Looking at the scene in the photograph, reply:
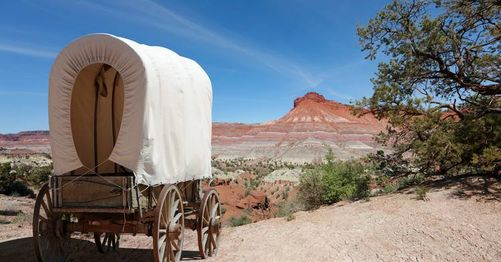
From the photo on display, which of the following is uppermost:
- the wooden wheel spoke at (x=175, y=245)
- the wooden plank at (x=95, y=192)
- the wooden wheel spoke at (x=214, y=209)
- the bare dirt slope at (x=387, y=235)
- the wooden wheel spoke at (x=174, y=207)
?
the wooden plank at (x=95, y=192)

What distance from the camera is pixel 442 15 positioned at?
35.7 ft

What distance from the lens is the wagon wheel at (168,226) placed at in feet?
17.2

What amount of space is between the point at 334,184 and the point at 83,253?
7.83 metres

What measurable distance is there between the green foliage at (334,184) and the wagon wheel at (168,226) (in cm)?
745

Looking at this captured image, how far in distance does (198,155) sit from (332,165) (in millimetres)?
7790

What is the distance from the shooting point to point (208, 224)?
724cm

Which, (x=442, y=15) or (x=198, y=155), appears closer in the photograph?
(x=198, y=155)

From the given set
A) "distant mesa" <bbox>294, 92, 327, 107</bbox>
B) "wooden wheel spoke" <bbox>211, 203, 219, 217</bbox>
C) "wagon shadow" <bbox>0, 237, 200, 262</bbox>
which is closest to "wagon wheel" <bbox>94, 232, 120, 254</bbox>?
"wagon shadow" <bbox>0, 237, 200, 262</bbox>

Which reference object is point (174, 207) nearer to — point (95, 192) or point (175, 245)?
point (175, 245)

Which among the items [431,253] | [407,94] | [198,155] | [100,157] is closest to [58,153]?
[100,157]

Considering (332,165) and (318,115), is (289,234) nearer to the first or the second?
(332,165)

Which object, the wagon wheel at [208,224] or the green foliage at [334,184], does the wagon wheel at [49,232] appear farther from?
the green foliage at [334,184]

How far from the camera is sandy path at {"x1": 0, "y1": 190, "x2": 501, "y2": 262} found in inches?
270

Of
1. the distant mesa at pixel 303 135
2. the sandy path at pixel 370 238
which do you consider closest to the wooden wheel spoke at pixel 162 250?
the sandy path at pixel 370 238
